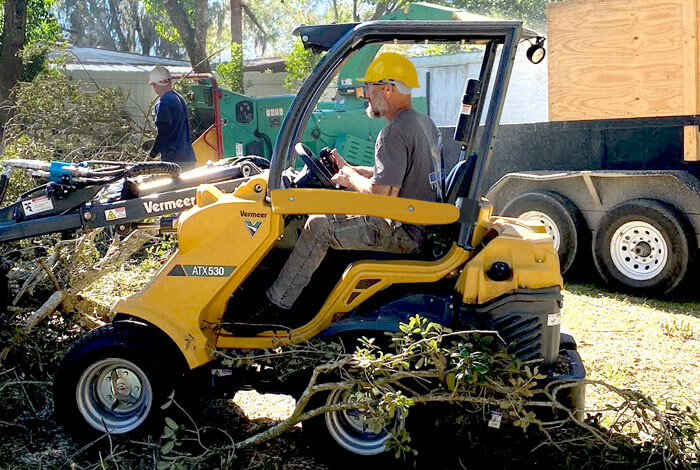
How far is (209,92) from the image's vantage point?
501 inches

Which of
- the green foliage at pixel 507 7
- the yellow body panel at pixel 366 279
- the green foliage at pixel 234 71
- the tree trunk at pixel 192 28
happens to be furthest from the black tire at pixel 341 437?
the green foliage at pixel 507 7

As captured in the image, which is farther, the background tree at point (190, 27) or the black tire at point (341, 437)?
the background tree at point (190, 27)

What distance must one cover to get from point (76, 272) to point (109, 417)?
168 centimetres

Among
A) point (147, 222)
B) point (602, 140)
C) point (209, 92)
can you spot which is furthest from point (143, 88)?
point (147, 222)

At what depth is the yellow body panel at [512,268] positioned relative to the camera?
395 centimetres

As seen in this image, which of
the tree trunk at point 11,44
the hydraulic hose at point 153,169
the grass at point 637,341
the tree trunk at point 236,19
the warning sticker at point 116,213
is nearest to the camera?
the warning sticker at point 116,213

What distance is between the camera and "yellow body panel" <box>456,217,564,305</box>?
3949 millimetres

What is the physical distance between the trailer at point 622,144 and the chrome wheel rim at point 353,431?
4626mm

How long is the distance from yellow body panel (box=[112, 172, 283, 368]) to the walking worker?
161 inches

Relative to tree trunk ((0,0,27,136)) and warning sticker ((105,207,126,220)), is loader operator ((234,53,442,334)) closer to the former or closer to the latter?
warning sticker ((105,207,126,220))

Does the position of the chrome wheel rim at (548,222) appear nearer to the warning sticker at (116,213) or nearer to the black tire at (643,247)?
the black tire at (643,247)

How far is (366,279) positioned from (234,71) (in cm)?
1848

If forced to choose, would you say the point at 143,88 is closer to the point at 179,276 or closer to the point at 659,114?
the point at 659,114

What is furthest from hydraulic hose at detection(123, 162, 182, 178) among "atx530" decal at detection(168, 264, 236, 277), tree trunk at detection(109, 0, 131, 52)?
tree trunk at detection(109, 0, 131, 52)
